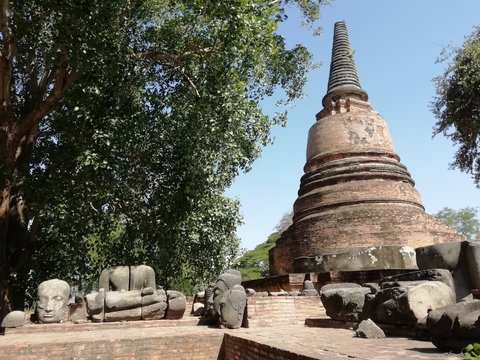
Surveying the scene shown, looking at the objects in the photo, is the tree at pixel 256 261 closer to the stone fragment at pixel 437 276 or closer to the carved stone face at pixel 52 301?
the carved stone face at pixel 52 301

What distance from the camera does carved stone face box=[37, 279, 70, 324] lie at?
8.18 m

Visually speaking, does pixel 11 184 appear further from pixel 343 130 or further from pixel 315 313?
pixel 343 130

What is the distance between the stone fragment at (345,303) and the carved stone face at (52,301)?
5.53m

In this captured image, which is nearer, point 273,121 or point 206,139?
point 206,139

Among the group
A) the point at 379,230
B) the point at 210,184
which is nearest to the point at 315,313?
the point at 210,184

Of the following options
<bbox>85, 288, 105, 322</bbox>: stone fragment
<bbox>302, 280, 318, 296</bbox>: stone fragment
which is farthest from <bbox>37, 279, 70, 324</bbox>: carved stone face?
<bbox>302, 280, 318, 296</bbox>: stone fragment

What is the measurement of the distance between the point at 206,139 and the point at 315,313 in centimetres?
464

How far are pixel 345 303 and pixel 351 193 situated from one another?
27.1 ft

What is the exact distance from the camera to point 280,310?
7742 mm

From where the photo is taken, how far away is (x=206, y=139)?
9641mm

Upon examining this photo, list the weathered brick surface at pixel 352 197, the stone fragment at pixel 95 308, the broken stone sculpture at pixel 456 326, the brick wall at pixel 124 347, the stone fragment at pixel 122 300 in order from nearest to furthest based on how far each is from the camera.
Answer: the broken stone sculpture at pixel 456 326 < the brick wall at pixel 124 347 < the stone fragment at pixel 95 308 < the stone fragment at pixel 122 300 < the weathered brick surface at pixel 352 197

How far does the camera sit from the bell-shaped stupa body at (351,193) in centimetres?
1296

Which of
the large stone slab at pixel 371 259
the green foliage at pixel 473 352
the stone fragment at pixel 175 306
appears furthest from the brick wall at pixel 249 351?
the large stone slab at pixel 371 259

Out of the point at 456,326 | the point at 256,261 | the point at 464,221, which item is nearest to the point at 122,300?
the point at 456,326
